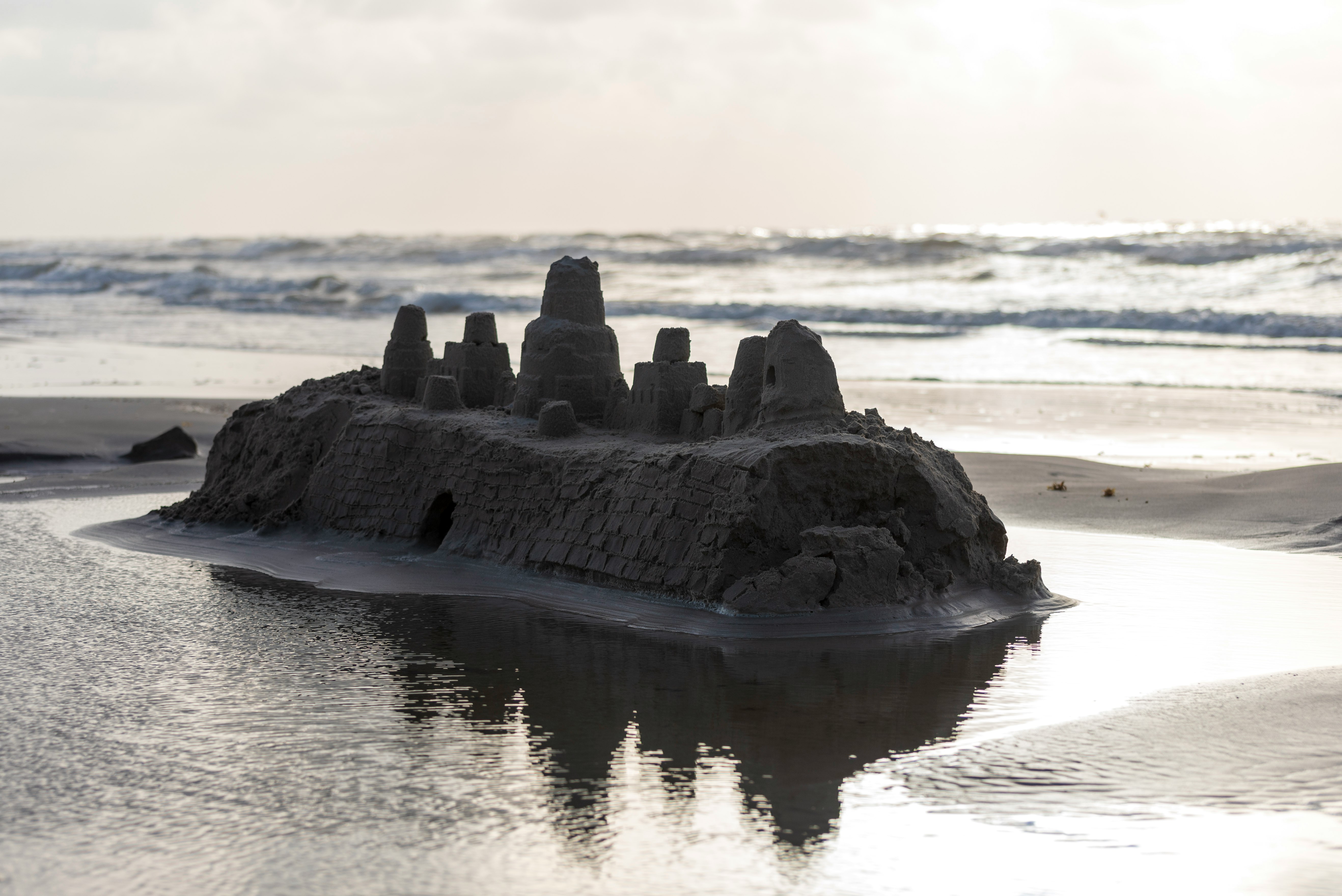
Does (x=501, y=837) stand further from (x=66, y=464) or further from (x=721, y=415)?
(x=66, y=464)

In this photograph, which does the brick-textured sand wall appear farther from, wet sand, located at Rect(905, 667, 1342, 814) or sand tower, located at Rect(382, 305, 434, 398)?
wet sand, located at Rect(905, 667, 1342, 814)

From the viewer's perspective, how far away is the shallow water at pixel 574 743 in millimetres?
4309

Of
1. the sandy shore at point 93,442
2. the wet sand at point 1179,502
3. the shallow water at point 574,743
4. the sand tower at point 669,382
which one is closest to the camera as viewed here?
the shallow water at point 574,743

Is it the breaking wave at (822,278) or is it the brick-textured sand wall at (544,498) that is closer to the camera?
the brick-textured sand wall at (544,498)

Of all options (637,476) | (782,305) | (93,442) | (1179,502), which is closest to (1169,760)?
(637,476)

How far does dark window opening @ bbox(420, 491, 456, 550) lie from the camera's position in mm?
9562

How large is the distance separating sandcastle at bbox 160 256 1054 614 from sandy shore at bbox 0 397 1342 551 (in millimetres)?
2236

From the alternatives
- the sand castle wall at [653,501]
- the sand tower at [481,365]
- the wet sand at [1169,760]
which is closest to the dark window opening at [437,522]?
the sand castle wall at [653,501]

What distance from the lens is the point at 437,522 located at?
9719mm

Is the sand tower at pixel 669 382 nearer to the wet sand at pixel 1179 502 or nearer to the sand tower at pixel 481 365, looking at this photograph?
the sand tower at pixel 481 365

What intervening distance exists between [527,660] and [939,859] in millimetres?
3008

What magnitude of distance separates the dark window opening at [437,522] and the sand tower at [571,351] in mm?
821

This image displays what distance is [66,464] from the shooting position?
13.5m

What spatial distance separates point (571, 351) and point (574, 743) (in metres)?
4.22
